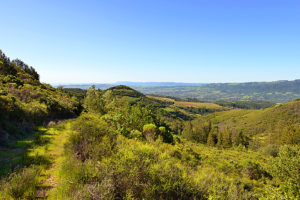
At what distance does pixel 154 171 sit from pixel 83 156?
365 centimetres

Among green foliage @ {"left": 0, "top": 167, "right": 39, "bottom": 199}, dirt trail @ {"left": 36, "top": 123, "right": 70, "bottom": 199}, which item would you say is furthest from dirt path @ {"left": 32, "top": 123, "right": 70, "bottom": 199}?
green foliage @ {"left": 0, "top": 167, "right": 39, "bottom": 199}

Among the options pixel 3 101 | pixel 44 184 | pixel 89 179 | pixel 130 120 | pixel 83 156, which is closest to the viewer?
pixel 89 179

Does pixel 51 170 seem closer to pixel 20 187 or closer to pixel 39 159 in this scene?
pixel 39 159

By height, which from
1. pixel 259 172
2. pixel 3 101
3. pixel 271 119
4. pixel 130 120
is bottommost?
pixel 271 119

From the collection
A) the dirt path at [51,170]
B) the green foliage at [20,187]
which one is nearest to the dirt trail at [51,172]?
the dirt path at [51,170]

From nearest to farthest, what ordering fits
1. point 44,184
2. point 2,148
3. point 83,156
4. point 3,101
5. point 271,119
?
1. point 44,184
2. point 83,156
3. point 2,148
4. point 3,101
5. point 271,119

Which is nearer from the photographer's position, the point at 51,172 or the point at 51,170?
the point at 51,172

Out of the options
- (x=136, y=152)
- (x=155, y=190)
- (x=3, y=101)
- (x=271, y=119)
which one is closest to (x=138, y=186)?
(x=155, y=190)

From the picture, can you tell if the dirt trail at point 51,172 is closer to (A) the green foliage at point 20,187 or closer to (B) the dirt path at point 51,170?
(B) the dirt path at point 51,170

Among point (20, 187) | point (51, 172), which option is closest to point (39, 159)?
point (51, 172)

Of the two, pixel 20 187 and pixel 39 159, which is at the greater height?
pixel 20 187

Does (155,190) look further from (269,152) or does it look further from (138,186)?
(269,152)

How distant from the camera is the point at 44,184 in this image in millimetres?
5043

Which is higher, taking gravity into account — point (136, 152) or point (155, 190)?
point (136, 152)
